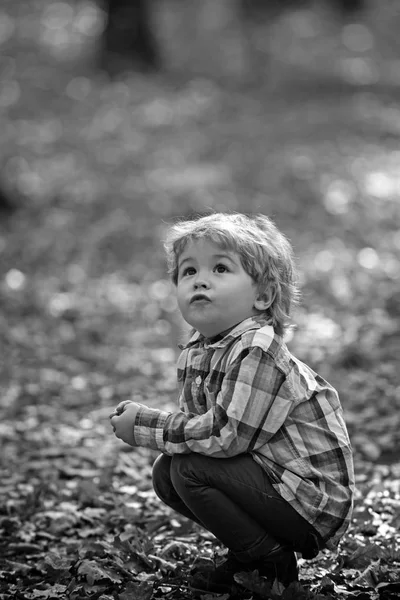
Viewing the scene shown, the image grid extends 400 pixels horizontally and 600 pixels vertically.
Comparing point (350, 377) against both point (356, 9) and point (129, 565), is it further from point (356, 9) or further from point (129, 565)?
point (356, 9)

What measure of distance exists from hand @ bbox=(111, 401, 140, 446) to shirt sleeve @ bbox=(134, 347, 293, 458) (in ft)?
0.42

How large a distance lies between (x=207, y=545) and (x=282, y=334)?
1.20m

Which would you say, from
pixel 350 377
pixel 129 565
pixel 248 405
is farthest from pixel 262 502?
pixel 350 377

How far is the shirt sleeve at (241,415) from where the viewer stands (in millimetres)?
2689

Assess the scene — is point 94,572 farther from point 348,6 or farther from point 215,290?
point 348,6

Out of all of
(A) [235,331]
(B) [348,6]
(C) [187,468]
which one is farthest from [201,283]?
(B) [348,6]

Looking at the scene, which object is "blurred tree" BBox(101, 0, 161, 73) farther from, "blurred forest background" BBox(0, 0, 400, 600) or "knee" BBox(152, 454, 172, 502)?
"knee" BBox(152, 454, 172, 502)

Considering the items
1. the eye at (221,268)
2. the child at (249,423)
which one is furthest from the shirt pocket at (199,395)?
the eye at (221,268)

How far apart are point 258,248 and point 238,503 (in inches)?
34.6

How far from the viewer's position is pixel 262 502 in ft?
9.00

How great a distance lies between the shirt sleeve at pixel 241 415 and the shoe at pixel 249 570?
0.43m

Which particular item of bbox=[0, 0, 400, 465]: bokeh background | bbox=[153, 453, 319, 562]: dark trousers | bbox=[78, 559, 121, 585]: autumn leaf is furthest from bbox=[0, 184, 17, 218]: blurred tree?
bbox=[153, 453, 319, 562]: dark trousers

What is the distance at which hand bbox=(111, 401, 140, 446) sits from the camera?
9.27ft

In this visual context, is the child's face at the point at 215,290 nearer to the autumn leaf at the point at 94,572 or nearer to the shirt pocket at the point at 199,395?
the shirt pocket at the point at 199,395
